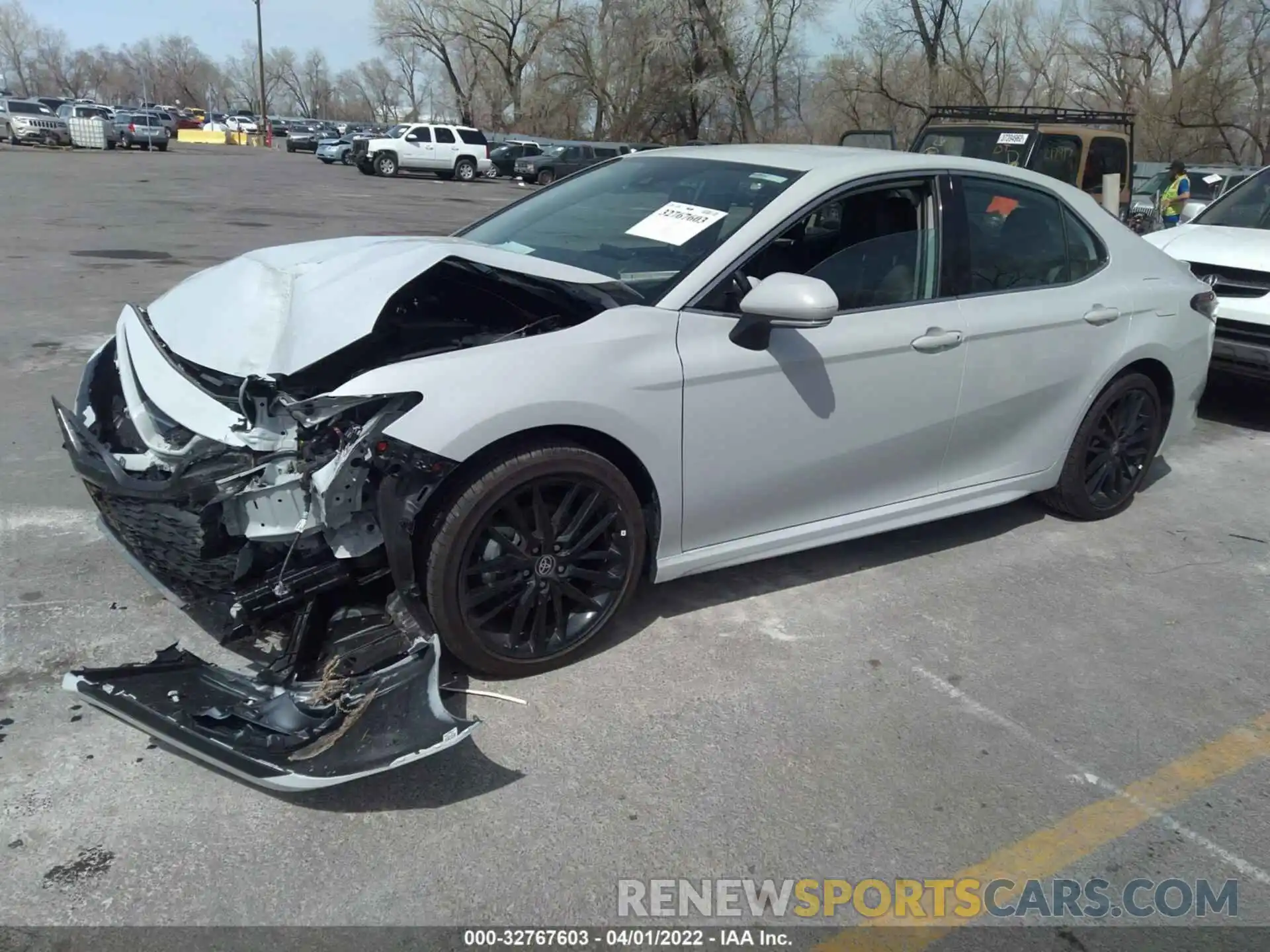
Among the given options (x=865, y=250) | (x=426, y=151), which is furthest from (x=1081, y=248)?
(x=426, y=151)

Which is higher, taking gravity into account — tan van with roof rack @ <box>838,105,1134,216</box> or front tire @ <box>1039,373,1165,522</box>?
tan van with roof rack @ <box>838,105,1134,216</box>

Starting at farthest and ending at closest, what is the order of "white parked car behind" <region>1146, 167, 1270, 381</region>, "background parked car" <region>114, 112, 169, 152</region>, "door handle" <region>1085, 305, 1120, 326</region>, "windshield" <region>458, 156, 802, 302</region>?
"background parked car" <region>114, 112, 169, 152</region> → "white parked car behind" <region>1146, 167, 1270, 381</region> → "door handle" <region>1085, 305, 1120, 326</region> → "windshield" <region>458, 156, 802, 302</region>

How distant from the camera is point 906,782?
3.05 m

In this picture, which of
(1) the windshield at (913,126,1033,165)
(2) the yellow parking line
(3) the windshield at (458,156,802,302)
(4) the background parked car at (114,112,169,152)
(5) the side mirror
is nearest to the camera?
(2) the yellow parking line

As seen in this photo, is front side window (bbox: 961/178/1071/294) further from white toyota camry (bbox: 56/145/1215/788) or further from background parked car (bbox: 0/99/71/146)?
background parked car (bbox: 0/99/71/146)

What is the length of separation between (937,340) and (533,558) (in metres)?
1.87

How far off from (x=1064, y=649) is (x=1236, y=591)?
3.92 ft

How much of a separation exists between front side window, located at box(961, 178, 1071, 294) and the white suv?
34.7m

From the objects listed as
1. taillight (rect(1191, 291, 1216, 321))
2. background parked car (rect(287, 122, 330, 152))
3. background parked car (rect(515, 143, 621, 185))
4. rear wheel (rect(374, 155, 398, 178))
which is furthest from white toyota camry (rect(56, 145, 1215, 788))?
background parked car (rect(287, 122, 330, 152))

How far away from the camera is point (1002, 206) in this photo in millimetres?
4398

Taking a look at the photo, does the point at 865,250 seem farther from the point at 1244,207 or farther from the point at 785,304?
the point at 1244,207

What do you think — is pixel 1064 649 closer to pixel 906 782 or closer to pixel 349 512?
pixel 906 782

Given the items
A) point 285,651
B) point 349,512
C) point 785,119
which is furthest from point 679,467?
point 785,119

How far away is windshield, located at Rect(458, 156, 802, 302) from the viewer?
12.2ft
